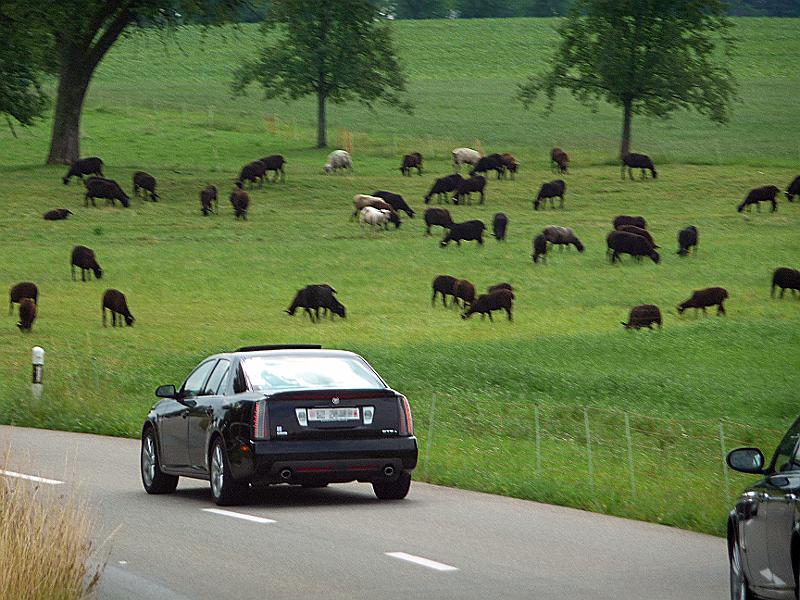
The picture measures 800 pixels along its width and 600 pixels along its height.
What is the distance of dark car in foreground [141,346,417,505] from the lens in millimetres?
15242

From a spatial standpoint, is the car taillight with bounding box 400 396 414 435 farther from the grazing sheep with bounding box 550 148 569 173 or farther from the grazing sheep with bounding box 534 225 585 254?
the grazing sheep with bounding box 550 148 569 173

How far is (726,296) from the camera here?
41562 mm

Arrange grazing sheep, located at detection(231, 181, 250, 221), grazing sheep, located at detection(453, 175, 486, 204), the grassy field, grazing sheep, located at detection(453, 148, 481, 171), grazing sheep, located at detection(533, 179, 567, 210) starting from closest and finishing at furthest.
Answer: the grassy field < grazing sheep, located at detection(231, 181, 250, 221) < grazing sheep, located at detection(533, 179, 567, 210) < grazing sheep, located at detection(453, 175, 486, 204) < grazing sheep, located at detection(453, 148, 481, 171)

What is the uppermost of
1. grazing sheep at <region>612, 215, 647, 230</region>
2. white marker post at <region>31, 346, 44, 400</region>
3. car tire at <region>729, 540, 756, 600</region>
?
car tire at <region>729, 540, 756, 600</region>

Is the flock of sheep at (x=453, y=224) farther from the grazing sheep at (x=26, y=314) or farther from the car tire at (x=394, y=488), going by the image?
the car tire at (x=394, y=488)

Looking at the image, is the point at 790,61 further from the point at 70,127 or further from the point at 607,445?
the point at 607,445

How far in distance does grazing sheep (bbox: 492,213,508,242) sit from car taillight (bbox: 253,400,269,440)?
40.2 metres

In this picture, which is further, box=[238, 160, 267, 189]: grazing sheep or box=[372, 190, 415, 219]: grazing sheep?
box=[238, 160, 267, 189]: grazing sheep

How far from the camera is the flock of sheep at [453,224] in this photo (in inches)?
1599

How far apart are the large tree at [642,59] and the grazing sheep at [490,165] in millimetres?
6675

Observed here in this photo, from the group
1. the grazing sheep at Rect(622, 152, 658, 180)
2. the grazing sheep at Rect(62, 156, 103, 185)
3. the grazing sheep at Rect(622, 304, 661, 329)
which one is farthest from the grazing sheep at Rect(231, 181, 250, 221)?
the grazing sheep at Rect(622, 304, 661, 329)

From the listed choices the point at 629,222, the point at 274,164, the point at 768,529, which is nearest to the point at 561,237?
the point at 629,222

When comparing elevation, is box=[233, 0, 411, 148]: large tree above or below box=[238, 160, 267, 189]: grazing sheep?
above

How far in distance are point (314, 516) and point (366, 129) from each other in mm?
81020
